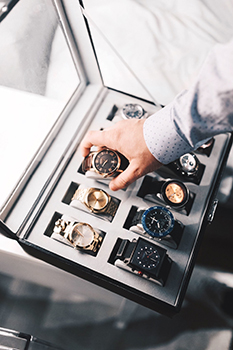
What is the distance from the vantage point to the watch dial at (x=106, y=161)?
688 millimetres

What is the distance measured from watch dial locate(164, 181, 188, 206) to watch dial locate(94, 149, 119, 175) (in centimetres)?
14

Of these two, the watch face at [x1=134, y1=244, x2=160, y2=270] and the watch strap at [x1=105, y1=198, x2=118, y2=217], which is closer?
the watch face at [x1=134, y1=244, x2=160, y2=270]

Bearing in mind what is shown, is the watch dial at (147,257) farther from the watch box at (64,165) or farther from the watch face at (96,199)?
the watch face at (96,199)

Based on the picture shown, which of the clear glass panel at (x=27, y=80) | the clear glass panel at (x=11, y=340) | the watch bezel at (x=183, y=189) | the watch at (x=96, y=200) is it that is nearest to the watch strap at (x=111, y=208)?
the watch at (x=96, y=200)

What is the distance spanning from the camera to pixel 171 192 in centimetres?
71

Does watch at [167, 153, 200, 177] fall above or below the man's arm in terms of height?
above

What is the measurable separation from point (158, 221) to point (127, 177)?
0.41 ft

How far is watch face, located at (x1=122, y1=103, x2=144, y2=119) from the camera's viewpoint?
0.80 metres

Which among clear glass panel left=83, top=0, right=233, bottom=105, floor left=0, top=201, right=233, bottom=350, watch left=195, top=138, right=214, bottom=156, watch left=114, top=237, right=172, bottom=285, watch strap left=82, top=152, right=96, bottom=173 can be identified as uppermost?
clear glass panel left=83, top=0, right=233, bottom=105

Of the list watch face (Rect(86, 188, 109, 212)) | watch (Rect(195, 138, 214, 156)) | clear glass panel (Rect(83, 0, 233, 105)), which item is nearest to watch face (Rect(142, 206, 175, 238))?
watch face (Rect(86, 188, 109, 212))

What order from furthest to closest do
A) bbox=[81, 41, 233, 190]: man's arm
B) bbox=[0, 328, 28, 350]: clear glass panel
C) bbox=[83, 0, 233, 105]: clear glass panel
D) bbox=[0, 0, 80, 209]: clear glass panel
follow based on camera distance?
1. bbox=[83, 0, 233, 105]: clear glass panel
2. bbox=[0, 328, 28, 350]: clear glass panel
3. bbox=[0, 0, 80, 209]: clear glass panel
4. bbox=[81, 41, 233, 190]: man's arm

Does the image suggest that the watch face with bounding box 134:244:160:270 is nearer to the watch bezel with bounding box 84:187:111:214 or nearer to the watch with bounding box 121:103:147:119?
the watch bezel with bounding box 84:187:111:214

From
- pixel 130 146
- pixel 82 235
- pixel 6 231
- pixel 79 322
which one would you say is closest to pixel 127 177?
pixel 130 146

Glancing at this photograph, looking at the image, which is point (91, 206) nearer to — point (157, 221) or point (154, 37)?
point (157, 221)
